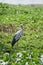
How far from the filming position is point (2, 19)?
12.5 metres

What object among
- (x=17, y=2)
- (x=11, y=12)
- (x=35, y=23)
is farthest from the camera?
(x=17, y=2)

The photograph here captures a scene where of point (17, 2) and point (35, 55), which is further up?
point (35, 55)

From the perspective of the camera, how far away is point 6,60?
8.04m

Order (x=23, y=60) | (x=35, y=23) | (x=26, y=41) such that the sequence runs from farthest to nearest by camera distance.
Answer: (x=35, y=23) → (x=26, y=41) → (x=23, y=60)

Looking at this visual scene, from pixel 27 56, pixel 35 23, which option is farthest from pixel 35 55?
pixel 35 23

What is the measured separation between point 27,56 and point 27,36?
2.44 metres

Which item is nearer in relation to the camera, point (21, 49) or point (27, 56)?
point (27, 56)

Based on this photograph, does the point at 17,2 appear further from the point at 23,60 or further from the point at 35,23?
the point at 23,60

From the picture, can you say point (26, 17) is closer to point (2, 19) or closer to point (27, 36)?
point (2, 19)

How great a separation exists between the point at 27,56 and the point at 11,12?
18.8 ft

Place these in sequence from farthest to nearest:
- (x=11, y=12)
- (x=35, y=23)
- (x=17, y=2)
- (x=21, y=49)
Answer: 1. (x=17, y=2)
2. (x=11, y=12)
3. (x=35, y=23)
4. (x=21, y=49)

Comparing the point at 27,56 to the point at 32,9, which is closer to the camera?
the point at 27,56

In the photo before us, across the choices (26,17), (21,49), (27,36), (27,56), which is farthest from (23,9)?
(27,56)

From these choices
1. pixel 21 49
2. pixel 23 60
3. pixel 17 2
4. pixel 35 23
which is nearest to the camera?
pixel 23 60
